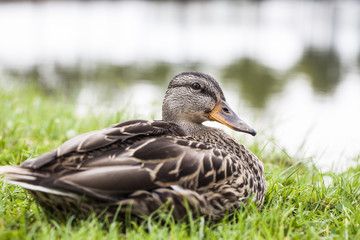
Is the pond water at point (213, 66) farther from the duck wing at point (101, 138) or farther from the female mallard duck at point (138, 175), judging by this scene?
the duck wing at point (101, 138)

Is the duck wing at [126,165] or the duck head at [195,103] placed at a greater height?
the duck head at [195,103]

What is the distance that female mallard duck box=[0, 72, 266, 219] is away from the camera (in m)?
2.36

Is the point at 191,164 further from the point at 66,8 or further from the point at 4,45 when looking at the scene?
the point at 66,8

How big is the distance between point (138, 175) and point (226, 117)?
45.1 inches

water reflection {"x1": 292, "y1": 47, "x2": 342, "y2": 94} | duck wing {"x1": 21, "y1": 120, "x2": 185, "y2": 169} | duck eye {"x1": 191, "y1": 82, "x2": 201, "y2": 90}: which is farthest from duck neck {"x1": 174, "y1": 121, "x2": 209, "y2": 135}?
water reflection {"x1": 292, "y1": 47, "x2": 342, "y2": 94}

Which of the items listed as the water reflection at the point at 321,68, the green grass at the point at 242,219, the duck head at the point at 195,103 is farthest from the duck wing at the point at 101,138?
the water reflection at the point at 321,68

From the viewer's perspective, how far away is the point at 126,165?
2.46m

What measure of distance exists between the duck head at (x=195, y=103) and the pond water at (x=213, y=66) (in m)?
1.24

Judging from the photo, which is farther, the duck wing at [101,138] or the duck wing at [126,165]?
the duck wing at [101,138]

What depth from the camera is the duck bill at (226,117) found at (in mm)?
3268

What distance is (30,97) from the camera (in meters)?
7.05

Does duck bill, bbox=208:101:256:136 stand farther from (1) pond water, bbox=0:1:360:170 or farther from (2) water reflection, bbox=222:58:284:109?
(2) water reflection, bbox=222:58:284:109

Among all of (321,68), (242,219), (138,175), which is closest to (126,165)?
(138,175)

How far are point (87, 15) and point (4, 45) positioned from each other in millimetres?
15305
